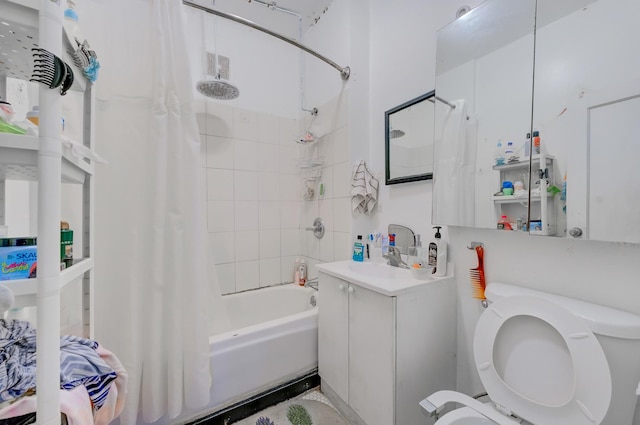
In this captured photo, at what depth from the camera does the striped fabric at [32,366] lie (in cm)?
50

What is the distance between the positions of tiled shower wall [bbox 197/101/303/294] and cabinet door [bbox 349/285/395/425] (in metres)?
1.17

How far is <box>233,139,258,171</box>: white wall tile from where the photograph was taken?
214 cm

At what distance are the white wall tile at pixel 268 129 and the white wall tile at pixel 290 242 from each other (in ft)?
2.69

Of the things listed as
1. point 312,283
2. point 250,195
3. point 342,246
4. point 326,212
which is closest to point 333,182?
point 326,212

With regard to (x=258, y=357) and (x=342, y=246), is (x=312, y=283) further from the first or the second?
(x=258, y=357)

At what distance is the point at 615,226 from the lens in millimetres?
818

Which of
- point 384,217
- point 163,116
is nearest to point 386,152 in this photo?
point 384,217

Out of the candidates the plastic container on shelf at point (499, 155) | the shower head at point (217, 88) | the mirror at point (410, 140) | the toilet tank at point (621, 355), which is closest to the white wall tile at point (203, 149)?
the shower head at point (217, 88)

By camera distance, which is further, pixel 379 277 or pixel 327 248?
pixel 327 248

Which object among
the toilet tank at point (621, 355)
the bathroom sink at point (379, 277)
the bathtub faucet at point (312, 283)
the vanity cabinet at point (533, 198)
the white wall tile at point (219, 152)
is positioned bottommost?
the bathtub faucet at point (312, 283)

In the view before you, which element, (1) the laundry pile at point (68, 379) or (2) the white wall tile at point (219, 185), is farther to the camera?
(2) the white wall tile at point (219, 185)

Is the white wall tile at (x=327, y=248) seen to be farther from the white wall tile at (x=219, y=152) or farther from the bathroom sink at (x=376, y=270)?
the white wall tile at (x=219, y=152)

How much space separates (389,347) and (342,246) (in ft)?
2.83

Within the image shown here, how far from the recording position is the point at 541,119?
3.25 feet
